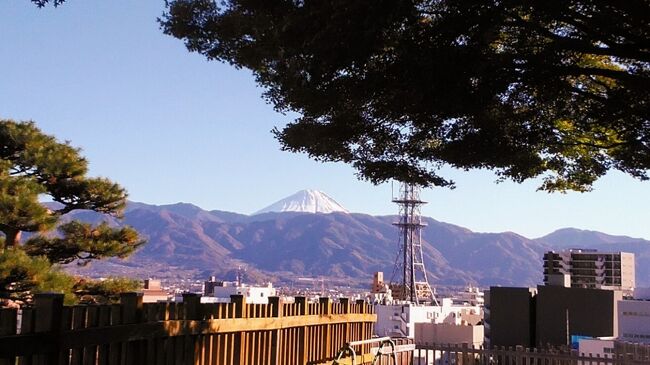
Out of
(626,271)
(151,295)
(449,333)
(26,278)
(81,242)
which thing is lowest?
(449,333)

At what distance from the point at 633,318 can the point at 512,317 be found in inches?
466

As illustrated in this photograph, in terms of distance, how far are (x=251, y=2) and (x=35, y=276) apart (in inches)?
244

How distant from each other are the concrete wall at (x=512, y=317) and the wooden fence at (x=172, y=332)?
81.4 feet

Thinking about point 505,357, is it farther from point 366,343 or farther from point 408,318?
point 408,318

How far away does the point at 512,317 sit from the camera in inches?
1313

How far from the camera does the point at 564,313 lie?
35.0 metres

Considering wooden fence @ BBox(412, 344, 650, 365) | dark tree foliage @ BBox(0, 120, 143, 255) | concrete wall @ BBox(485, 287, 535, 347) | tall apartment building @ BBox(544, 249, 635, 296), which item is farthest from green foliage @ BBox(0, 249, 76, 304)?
tall apartment building @ BBox(544, 249, 635, 296)

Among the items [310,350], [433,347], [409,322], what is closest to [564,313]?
[433,347]

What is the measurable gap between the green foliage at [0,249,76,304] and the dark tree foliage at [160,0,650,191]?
4658 mm

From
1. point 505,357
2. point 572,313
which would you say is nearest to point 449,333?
point 572,313

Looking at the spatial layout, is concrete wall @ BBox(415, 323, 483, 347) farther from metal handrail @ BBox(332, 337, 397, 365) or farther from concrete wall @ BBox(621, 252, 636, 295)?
metal handrail @ BBox(332, 337, 397, 365)

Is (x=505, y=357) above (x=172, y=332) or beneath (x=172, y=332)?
beneath

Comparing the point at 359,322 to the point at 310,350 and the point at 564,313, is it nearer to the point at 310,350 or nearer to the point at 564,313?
the point at 310,350

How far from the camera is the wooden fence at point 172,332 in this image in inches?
172
